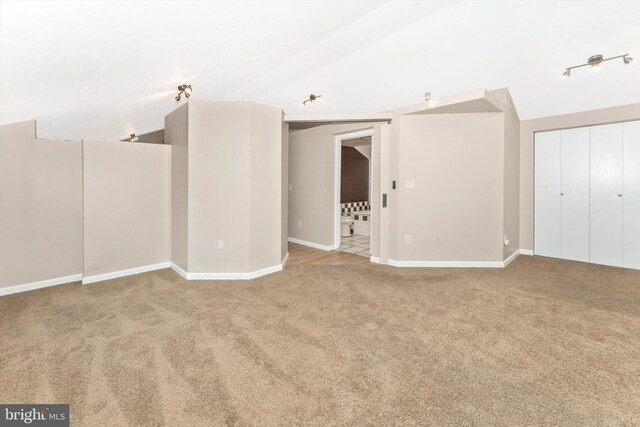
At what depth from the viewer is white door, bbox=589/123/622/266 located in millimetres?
4301

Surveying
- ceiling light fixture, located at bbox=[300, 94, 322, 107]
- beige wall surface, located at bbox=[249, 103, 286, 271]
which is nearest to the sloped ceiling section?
ceiling light fixture, located at bbox=[300, 94, 322, 107]

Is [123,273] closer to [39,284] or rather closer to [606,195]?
[39,284]

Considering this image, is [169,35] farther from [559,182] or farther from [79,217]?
[559,182]

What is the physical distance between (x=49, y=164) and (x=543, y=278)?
6.19 meters

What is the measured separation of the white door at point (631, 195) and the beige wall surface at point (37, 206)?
7356 millimetres

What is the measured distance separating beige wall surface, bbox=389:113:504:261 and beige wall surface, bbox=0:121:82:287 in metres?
4.23

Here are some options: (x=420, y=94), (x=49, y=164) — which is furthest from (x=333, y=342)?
(x=49, y=164)

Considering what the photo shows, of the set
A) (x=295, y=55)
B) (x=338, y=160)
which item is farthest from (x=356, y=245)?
(x=295, y=55)

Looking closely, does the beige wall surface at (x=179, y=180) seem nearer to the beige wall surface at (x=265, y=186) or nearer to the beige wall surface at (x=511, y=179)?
the beige wall surface at (x=265, y=186)

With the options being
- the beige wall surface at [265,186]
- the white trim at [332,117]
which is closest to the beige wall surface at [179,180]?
the beige wall surface at [265,186]

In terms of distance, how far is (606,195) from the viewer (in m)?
4.39

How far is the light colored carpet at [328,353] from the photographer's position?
1517 millimetres

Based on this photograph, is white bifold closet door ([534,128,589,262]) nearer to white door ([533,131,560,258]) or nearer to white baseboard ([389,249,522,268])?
white door ([533,131,560,258])

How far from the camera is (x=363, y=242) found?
6.24m
